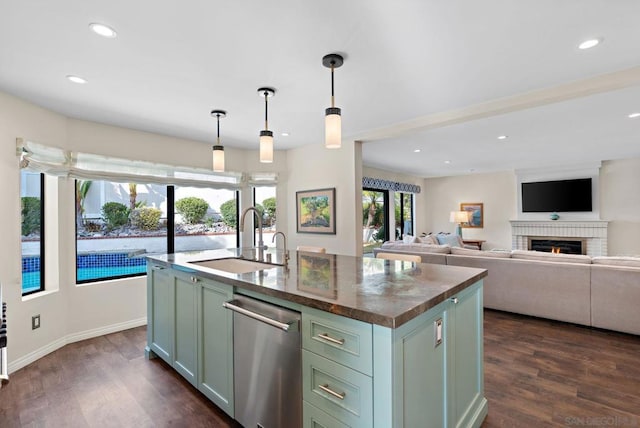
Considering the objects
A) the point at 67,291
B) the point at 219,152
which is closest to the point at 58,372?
the point at 67,291

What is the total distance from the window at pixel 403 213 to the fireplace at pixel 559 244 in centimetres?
279

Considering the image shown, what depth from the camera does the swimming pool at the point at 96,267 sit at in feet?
9.96

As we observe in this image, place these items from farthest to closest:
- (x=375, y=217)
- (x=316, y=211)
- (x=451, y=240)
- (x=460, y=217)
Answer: (x=460, y=217), (x=375, y=217), (x=451, y=240), (x=316, y=211)

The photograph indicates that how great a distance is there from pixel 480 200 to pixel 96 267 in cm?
807

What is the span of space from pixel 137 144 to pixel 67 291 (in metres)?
1.76

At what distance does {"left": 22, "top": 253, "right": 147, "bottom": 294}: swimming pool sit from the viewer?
3.04 metres

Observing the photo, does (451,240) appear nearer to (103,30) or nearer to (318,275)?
(318,275)

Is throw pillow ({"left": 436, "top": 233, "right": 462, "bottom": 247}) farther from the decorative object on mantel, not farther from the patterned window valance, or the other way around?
the patterned window valance

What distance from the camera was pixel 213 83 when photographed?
8.29ft

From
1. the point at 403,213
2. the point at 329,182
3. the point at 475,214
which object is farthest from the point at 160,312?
the point at 475,214

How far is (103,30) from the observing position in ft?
5.87

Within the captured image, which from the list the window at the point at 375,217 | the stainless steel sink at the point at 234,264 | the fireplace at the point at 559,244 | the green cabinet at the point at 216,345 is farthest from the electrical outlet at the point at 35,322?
the fireplace at the point at 559,244

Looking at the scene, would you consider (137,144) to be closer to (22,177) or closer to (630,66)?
(22,177)

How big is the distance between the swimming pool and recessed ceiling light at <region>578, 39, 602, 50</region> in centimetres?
405
